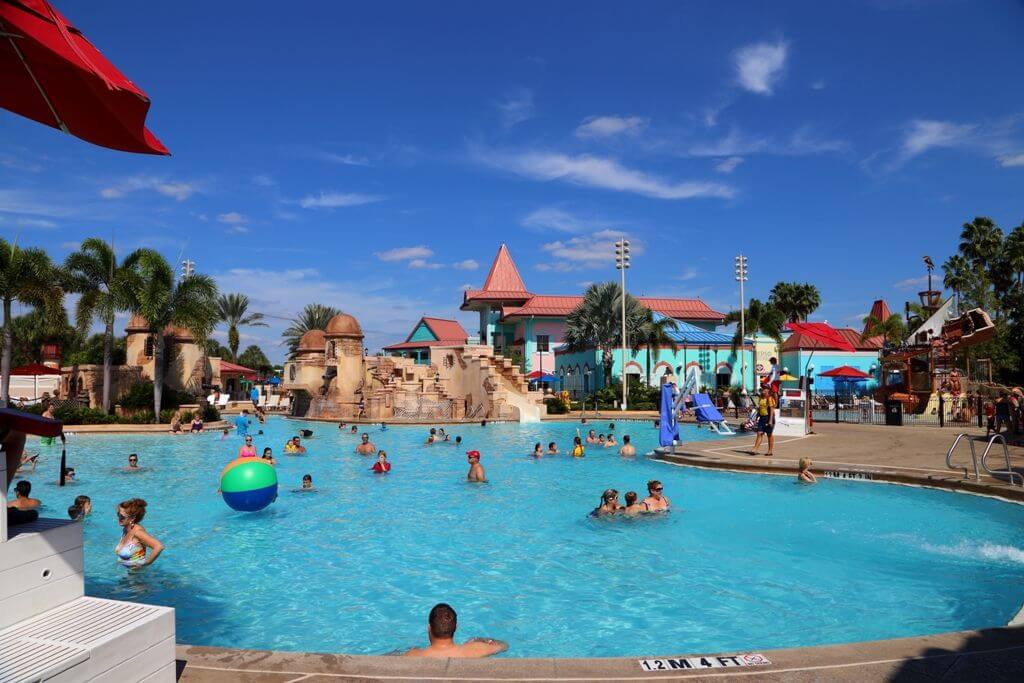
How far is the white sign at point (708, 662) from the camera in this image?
4125mm

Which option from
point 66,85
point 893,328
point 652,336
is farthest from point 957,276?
point 66,85

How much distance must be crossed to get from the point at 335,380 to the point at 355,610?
31800 mm

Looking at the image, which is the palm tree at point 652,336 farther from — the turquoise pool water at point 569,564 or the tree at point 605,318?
the turquoise pool water at point 569,564

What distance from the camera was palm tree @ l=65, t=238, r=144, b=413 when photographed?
27.8 meters

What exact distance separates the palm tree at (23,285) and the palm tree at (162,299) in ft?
9.65

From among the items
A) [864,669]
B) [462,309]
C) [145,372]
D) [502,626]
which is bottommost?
[502,626]

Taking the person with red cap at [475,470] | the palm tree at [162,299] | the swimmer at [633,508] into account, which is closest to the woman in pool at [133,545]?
the swimmer at [633,508]

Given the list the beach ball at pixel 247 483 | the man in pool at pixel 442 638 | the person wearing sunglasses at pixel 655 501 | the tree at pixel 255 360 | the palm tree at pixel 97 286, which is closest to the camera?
the man in pool at pixel 442 638

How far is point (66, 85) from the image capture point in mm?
3721

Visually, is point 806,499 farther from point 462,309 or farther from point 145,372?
point 462,309

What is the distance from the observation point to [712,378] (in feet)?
153

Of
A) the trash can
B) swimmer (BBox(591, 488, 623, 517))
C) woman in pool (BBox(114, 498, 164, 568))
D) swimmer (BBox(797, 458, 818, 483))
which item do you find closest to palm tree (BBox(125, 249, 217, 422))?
woman in pool (BBox(114, 498, 164, 568))

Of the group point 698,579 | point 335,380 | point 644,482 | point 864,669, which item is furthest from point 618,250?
point 864,669

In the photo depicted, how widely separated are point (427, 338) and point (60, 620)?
59840mm
